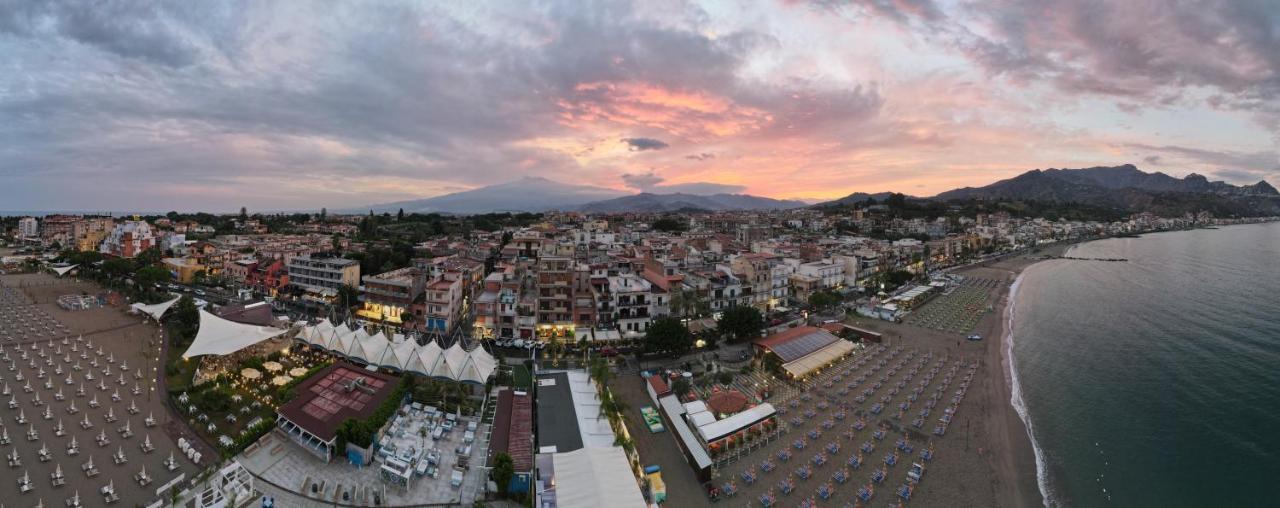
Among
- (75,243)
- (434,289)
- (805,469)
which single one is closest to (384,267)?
(434,289)

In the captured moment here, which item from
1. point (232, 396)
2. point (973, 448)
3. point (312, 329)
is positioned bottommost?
point (973, 448)

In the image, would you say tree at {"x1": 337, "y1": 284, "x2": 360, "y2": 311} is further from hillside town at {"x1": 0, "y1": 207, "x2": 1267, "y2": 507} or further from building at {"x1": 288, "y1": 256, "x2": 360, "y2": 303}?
building at {"x1": 288, "y1": 256, "x2": 360, "y2": 303}

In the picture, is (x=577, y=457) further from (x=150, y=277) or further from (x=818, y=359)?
(x=150, y=277)

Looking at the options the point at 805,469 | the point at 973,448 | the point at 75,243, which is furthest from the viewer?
the point at 75,243

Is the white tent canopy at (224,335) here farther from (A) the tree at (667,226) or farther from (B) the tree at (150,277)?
(A) the tree at (667,226)

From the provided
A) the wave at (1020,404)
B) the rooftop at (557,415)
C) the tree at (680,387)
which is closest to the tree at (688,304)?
the tree at (680,387)

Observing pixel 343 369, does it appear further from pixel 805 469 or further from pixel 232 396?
pixel 805 469
